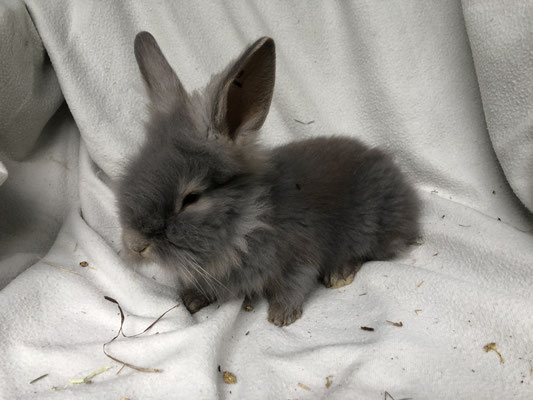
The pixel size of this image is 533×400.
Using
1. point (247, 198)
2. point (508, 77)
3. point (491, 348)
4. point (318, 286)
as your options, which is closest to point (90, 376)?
point (247, 198)

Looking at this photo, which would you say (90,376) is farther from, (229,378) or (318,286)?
(318,286)

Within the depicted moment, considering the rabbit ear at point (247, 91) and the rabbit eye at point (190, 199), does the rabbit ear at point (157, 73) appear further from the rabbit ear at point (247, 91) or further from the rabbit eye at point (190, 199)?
the rabbit eye at point (190, 199)

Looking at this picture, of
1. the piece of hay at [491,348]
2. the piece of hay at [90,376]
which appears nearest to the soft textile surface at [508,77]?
the piece of hay at [491,348]

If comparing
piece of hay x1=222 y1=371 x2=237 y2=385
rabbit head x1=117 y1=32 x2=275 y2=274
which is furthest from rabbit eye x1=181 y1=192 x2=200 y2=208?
piece of hay x1=222 y1=371 x2=237 y2=385

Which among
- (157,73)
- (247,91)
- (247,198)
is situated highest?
(157,73)

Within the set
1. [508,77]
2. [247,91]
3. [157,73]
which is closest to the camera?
[247,91]

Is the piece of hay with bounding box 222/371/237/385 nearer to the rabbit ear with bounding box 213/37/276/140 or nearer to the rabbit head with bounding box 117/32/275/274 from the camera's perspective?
the rabbit head with bounding box 117/32/275/274

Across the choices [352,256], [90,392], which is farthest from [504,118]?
[90,392]
